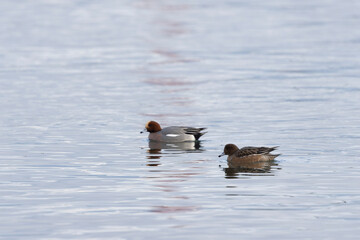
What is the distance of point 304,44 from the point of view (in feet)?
135

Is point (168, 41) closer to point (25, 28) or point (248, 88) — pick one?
point (25, 28)

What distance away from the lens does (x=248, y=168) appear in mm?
17812

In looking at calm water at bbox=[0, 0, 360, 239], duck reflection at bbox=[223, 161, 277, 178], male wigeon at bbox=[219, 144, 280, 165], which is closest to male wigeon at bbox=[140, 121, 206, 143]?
calm water at bbox=[0, 0, 360, 239]

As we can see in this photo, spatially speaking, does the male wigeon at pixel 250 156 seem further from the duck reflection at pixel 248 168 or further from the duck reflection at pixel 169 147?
the duck reflection at pixel 169 147

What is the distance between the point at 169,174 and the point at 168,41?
2958 centimetres

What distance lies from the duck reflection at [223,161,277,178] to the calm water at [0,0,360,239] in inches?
4.3

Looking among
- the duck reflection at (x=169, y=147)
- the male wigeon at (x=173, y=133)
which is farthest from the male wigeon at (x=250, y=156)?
the male wigeon at (x=173, y=133)

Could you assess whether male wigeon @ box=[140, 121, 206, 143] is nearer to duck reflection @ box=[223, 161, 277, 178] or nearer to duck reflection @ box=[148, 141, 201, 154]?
duck reflection @ box=[148, 141, 201, 154]

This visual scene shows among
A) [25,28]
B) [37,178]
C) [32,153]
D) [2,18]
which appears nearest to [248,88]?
[32,153]

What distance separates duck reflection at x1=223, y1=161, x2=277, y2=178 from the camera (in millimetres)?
17248

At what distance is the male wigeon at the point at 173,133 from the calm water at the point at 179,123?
1.01 feet

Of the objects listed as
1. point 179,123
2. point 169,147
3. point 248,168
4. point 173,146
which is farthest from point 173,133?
point 248,168

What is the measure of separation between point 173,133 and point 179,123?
2.81m

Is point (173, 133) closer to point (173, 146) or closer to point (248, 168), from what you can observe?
point (173, 146)
